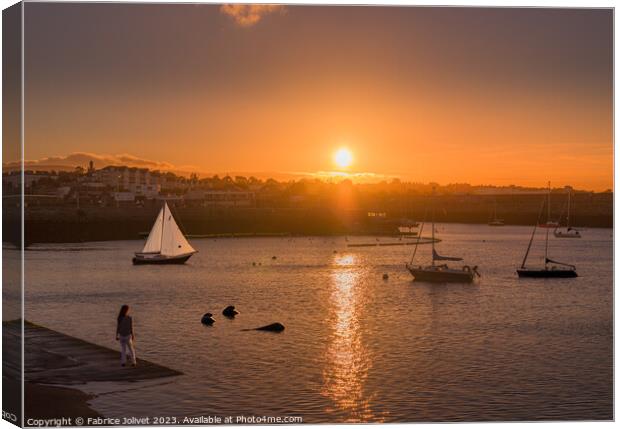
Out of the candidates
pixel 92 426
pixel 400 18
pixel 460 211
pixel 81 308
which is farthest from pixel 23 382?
pixel 460 211

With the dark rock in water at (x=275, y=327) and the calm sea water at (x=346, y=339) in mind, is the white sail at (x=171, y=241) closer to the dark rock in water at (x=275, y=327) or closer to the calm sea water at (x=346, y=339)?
the calm sea water at (x=346, y=339)

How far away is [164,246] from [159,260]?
1837mm

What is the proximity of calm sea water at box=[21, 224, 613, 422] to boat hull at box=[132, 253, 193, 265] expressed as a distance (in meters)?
0.46

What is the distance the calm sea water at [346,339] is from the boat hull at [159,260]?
1.52 feet

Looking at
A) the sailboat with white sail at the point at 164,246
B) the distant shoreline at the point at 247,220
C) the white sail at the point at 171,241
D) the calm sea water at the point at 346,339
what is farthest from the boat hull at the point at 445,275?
the white sail at the point at 171,241

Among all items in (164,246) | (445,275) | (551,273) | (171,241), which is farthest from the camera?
(171,241)

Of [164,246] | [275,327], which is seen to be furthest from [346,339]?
[164,246]

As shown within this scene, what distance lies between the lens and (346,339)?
22.6 meters

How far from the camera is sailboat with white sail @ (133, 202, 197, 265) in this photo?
51.7 meters

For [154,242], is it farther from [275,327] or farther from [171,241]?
[275,327]

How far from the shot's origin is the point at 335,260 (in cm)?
5944

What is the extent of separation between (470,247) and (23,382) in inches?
2716

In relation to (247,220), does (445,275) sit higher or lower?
lower

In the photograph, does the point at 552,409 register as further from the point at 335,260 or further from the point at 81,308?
the point at 335,260
